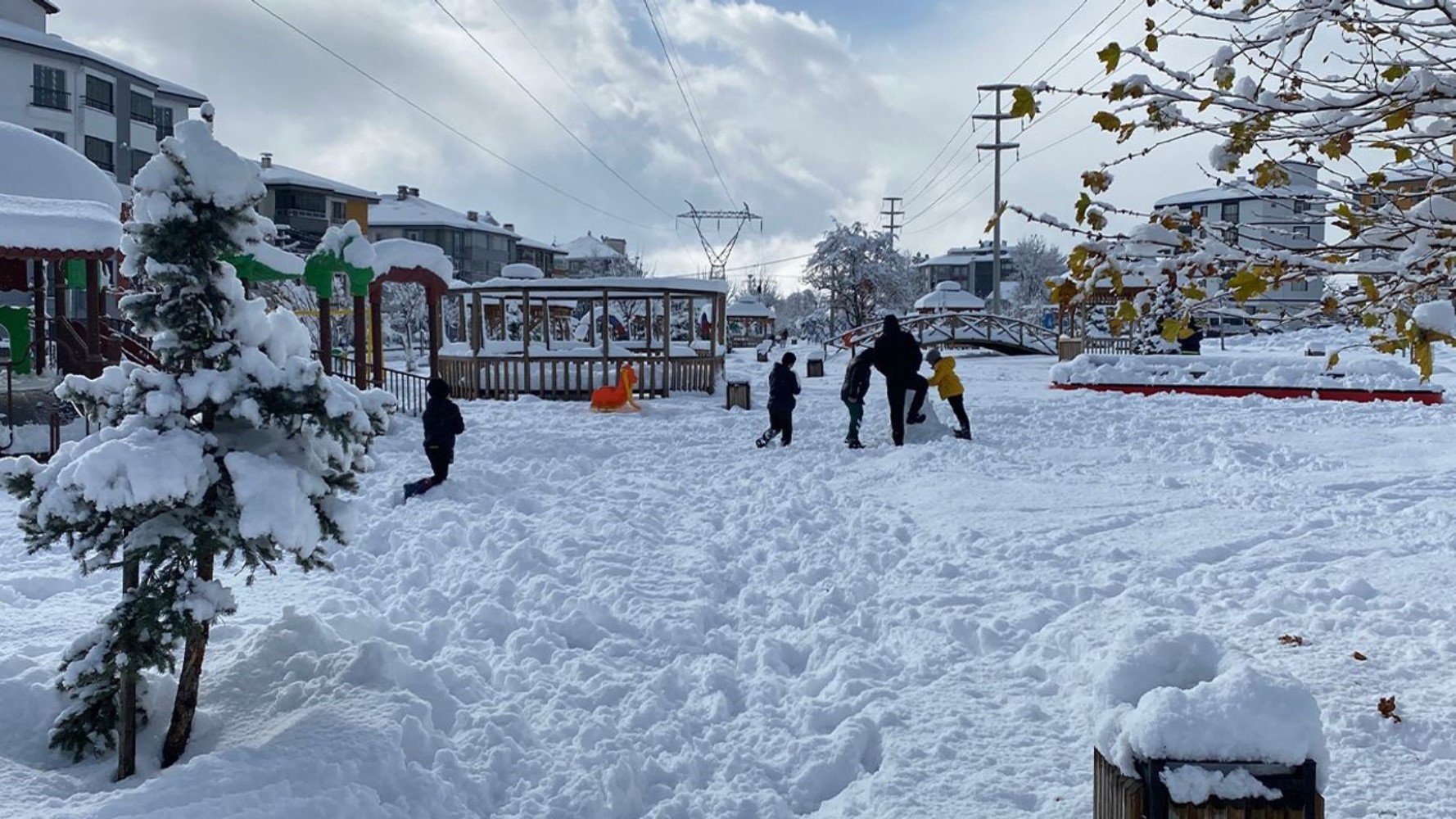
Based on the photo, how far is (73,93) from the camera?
1655 inches

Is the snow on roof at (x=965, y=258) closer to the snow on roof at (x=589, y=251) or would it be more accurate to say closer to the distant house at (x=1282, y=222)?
the snow on roof at (x=589, y=251)

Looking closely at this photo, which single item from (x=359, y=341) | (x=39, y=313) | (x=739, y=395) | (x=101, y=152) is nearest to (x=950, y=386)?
(x=739, y=395)

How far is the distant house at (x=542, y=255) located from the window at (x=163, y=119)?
1327 inches

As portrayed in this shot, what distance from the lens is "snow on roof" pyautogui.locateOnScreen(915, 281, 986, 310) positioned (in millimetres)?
51312

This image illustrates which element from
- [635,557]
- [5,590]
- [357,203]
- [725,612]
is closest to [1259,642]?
[725,612]

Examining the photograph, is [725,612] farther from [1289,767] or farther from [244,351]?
[1289,767]

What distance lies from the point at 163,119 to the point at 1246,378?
49767 mm

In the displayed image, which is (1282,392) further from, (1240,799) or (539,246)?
(539,246)

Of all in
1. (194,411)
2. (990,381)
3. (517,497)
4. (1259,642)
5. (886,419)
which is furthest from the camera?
(990,381)

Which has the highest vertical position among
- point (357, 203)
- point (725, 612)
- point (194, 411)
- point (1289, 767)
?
point (357, 203)

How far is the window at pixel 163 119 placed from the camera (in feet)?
163

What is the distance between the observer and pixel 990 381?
92.2 ft

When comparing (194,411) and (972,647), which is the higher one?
(194,411)

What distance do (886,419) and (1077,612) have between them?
10835 mm
